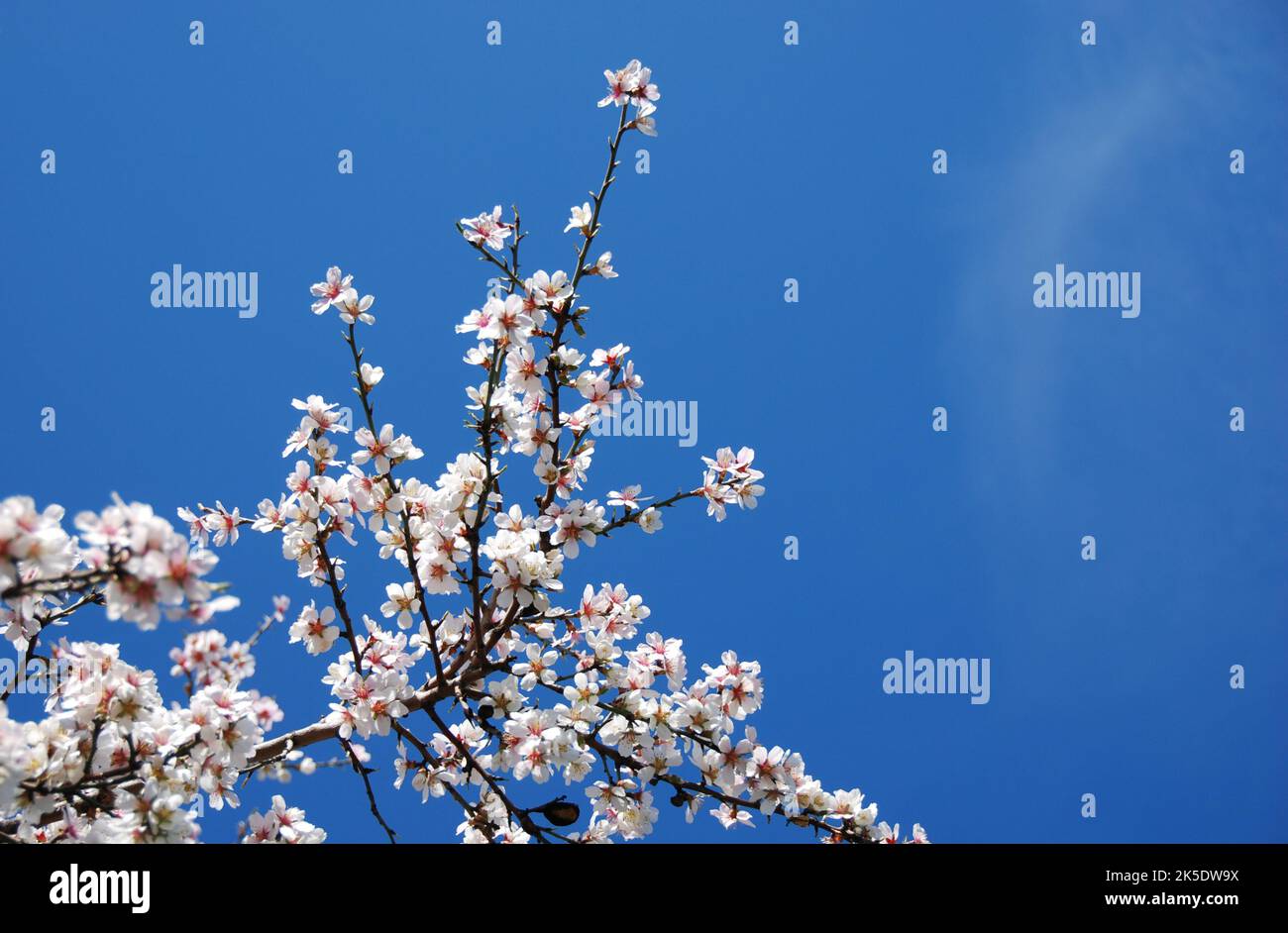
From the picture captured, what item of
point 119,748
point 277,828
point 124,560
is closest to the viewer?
point 124,560

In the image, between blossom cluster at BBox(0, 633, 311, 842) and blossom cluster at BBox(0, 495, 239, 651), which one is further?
blossom cluster at BBox(0, 633, 311, 842)

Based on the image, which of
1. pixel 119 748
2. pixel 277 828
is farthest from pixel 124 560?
pixel 277 828

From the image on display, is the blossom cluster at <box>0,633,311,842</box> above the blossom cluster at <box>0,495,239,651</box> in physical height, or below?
below

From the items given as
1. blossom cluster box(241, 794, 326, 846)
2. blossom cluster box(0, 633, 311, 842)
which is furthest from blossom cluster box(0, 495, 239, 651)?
blossom cluster box(241, 794, 326, 846)

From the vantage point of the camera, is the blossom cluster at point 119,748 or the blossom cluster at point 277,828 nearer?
the blossom cluster at point 119,748

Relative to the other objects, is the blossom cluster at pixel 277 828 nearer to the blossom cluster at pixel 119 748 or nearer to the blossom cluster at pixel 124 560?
the blossom cluster at pixel 119 748

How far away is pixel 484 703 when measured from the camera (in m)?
2.81

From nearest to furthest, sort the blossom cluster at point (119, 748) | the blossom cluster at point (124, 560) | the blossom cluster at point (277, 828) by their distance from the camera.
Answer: the blossom cluster at point (124, 560), the blossom cluster at point (119, 748), the blossom cluster at point (277, 828)

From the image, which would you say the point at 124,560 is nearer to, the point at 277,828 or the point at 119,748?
the point at 119,748

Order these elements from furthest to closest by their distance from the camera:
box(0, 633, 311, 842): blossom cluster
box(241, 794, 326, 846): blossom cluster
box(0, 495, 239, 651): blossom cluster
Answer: box(241, 794, 326, 846): blossom cluster < box(0, 633, 311, 842): blossom cluster < box(0, 495, 239, 651): blossom cluster

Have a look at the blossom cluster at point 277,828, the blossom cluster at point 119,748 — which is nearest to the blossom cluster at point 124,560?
the blossom cluster at point 119,748

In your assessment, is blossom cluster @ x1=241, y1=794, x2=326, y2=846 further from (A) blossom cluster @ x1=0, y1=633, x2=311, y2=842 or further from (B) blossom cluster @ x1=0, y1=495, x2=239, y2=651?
(B) blossom cluster @ x1=0, y1=495, x2=239, y2=651

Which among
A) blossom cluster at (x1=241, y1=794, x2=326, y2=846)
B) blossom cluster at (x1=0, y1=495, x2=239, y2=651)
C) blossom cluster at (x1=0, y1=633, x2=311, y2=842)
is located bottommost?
blossom cluster at (x1=241, y1=794, x2=326, y2=846)
